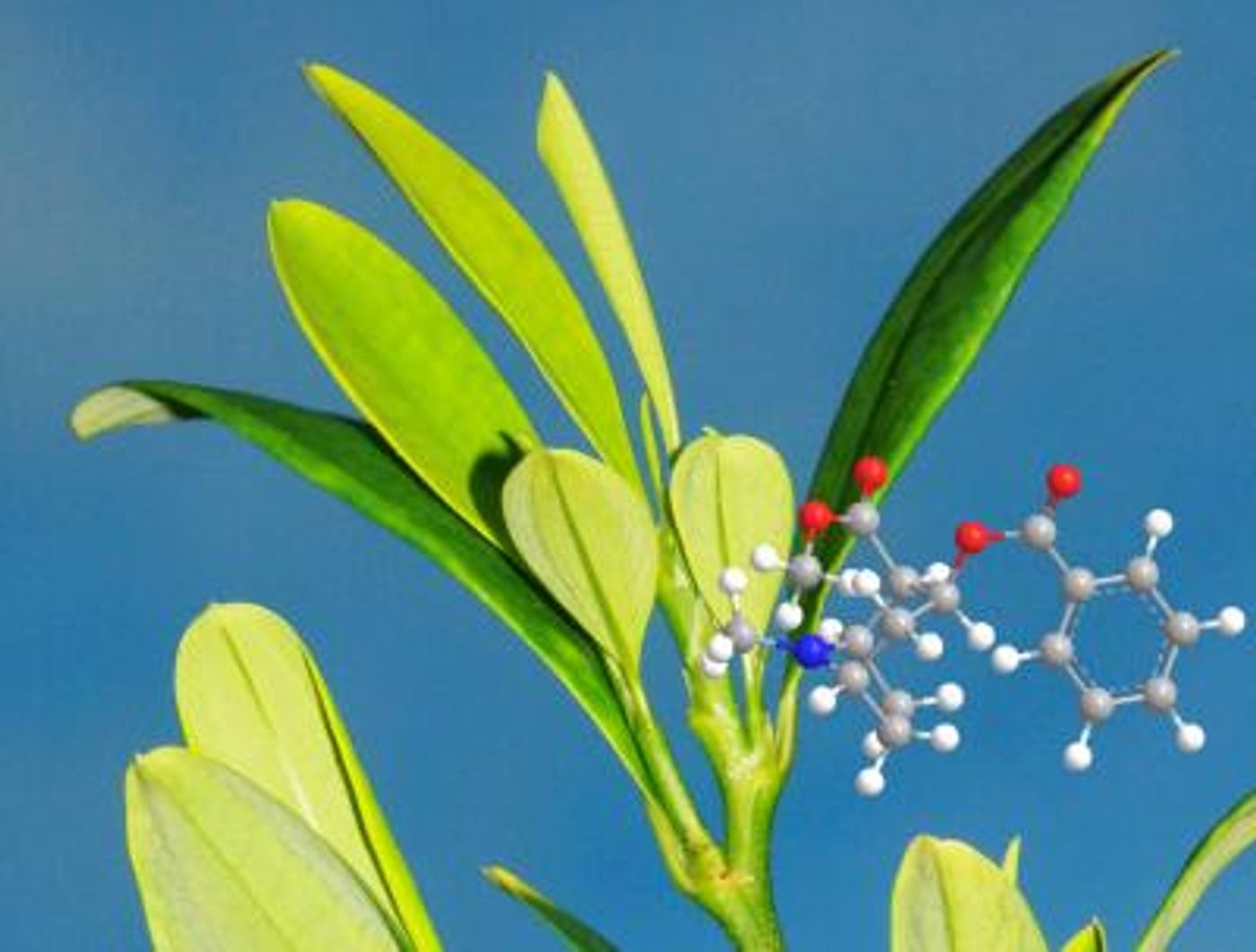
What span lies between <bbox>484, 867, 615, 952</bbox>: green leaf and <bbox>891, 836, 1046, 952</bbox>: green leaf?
0.26 m

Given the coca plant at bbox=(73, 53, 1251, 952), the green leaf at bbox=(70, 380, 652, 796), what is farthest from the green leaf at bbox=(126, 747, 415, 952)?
the green leaf at bbox=(70, 380, 652, 796)

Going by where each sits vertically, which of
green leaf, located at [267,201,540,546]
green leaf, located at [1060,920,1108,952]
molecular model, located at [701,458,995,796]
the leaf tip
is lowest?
green leaf, located at [1060,920,1108,952]

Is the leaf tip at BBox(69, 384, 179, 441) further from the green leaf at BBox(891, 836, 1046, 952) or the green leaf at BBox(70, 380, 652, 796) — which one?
the green leaf at BBox(891, 836, 1046, 952)

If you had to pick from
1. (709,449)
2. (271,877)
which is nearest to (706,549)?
(709,449)

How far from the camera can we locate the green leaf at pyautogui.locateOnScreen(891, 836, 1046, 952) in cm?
142

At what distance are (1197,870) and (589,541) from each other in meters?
0.49

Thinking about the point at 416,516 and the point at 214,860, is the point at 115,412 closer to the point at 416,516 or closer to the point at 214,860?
the point at 416,516

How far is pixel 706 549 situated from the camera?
5.46 feet

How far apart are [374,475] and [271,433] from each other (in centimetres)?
9

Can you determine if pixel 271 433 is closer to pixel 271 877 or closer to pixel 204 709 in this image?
pixel 204 709

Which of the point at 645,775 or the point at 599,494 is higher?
the point at 599,494

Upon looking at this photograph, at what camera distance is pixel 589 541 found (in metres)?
1.59

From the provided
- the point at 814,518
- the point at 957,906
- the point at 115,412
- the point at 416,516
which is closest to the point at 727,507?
the point at 814,518

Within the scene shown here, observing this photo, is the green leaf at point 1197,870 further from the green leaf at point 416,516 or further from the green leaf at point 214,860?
the green leaf at point 214,860
